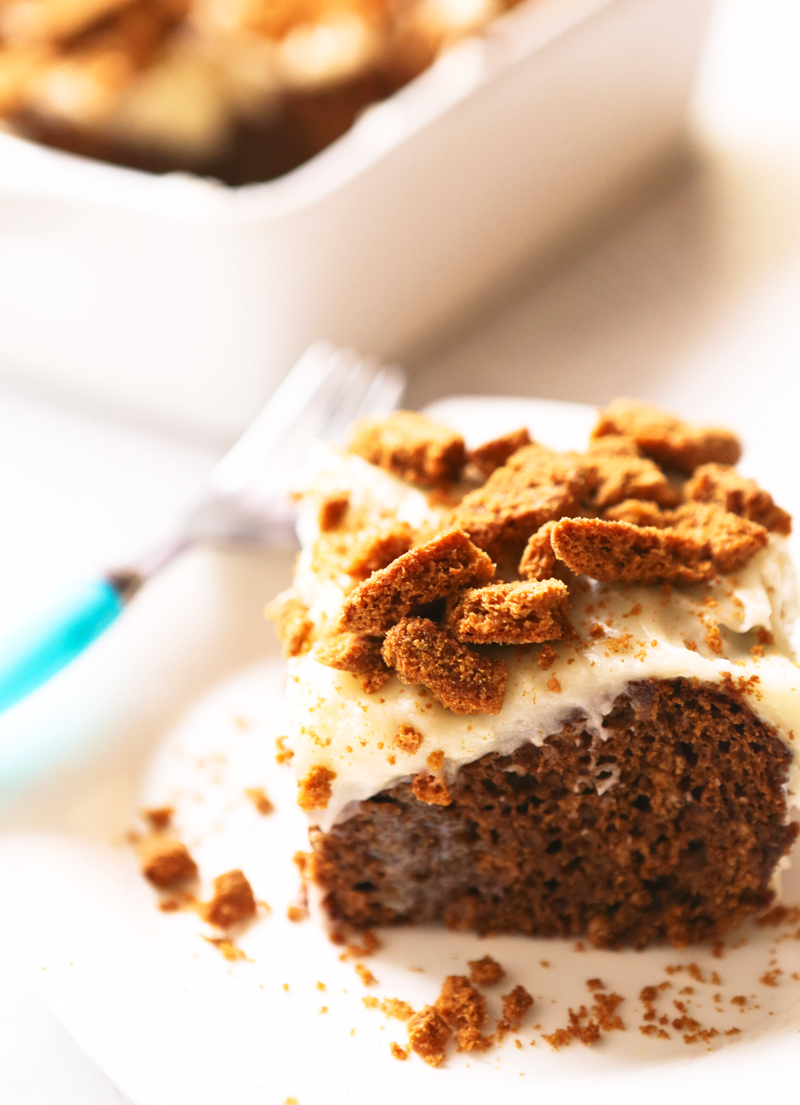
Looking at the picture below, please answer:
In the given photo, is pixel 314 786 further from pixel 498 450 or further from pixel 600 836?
pixel 498 450

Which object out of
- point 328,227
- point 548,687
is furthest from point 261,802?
point 328,227

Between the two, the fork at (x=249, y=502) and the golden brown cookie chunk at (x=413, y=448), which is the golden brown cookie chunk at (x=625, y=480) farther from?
the fork at (x=249, y=502)

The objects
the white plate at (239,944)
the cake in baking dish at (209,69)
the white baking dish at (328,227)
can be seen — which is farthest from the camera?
the cake in baking dish at (209,69)

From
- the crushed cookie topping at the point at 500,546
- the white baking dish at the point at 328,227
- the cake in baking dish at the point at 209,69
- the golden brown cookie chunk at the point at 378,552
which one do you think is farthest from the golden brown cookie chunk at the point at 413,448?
the cake in baking dish at the point at 209,69

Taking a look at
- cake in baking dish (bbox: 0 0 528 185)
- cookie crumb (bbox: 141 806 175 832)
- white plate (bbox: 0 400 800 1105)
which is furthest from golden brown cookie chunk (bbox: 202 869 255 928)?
cake in baking dish (bbox: 0 0 528 185)

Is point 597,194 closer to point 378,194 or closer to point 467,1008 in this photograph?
point 378,194

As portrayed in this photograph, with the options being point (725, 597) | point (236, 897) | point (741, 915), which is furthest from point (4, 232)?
point (741, 915)

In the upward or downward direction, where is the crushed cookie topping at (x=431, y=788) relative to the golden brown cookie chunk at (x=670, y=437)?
downward
